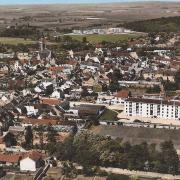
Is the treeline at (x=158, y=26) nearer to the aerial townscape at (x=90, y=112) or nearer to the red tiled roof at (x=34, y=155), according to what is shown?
the aerial townscape at (x=90, y=112)

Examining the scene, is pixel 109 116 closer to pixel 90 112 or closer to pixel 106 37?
pixel 90 112

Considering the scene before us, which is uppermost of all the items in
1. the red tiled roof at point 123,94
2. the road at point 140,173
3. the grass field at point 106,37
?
the red tiled roof at point 123,94

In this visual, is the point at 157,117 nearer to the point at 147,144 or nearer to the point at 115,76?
the point at 147,144

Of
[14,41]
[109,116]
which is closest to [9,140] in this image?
[109,116]

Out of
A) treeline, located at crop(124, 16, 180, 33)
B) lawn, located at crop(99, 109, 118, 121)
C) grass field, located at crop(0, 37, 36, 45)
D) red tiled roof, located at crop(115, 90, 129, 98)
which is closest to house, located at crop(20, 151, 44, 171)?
lawn, located at crop(99, 109, 118, 121)

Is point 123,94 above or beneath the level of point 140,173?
above

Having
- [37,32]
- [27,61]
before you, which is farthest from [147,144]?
[37,32]

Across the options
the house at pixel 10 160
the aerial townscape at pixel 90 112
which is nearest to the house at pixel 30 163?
the aerial townscape at pixel 90 112
